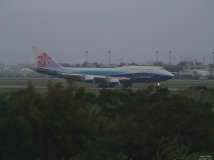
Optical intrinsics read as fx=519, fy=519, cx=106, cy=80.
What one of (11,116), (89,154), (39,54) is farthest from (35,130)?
(39,54)

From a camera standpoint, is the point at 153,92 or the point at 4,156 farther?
the point at 153,92

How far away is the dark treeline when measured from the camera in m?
18.8

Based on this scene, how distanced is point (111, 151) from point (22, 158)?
6.65 m

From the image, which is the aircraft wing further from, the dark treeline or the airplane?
the dark treeline

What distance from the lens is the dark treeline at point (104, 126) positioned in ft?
61.6

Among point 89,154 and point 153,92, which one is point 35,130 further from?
point 153,92

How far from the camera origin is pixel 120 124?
65.4ft

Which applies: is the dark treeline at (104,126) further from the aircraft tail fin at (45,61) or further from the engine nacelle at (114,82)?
the aircraft tail fin at (45,61)

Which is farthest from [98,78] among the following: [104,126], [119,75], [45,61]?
[104,126]

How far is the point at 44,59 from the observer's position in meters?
73.9

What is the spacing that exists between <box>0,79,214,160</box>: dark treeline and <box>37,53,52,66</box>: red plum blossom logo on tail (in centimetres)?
4133

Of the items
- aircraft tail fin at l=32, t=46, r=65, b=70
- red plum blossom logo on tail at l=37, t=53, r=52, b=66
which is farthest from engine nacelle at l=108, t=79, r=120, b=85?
red plum blossom logo on tail at l=37, t=53, r=52, b=66

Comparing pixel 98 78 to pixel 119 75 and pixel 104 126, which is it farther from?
pixel 104 126

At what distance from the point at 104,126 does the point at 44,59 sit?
50167 mm
